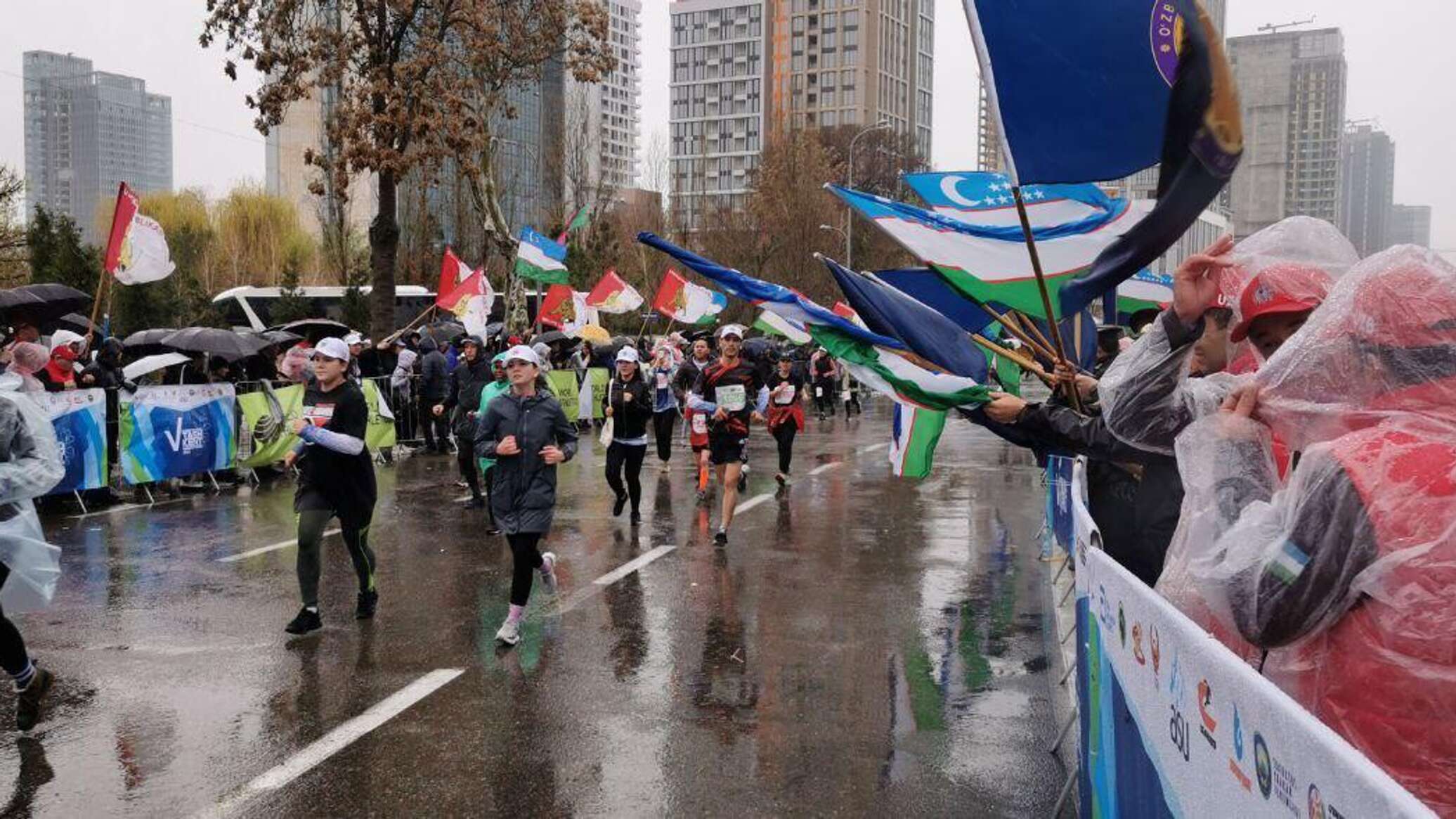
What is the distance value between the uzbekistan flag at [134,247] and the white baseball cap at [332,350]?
7.14m

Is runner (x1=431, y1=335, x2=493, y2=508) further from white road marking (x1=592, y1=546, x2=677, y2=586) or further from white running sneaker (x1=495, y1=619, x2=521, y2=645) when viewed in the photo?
white running sneaker (x1=495, y1=619, x2=521, y2=645)

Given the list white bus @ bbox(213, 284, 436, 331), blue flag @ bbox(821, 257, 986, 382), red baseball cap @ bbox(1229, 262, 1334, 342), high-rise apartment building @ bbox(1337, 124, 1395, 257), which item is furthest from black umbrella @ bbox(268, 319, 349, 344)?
high-rise apartment building @ bbox(1337, 124, 1395, 257)

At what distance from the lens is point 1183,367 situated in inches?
126

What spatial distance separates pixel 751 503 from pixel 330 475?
21.5 feet

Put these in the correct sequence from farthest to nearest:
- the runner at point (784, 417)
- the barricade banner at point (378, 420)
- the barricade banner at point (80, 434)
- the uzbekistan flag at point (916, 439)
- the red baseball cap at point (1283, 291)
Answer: the barricade banner at point (378, 420) → the runner at point (784, 417) → the barricade banner at point (80, 434) → the uzbekistan flag at point (916, 439) → the red baseball cap at point (1283, 291)

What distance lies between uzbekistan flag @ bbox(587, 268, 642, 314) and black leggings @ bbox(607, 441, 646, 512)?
1101cm

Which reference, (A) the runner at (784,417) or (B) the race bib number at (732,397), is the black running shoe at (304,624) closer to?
(B) the race bib number at (732,397)

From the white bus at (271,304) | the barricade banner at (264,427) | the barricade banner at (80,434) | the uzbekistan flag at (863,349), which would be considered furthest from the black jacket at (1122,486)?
the white bus at (271,304)

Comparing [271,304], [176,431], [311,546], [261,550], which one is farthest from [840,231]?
[311,546]

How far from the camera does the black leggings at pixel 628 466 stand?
12.3 metres

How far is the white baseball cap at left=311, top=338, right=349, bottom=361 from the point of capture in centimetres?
795

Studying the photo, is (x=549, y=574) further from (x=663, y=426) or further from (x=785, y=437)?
(x=663, y=426)

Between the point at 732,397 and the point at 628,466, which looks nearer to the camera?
the point at 732,397

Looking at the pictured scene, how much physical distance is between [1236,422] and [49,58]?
140 metres
